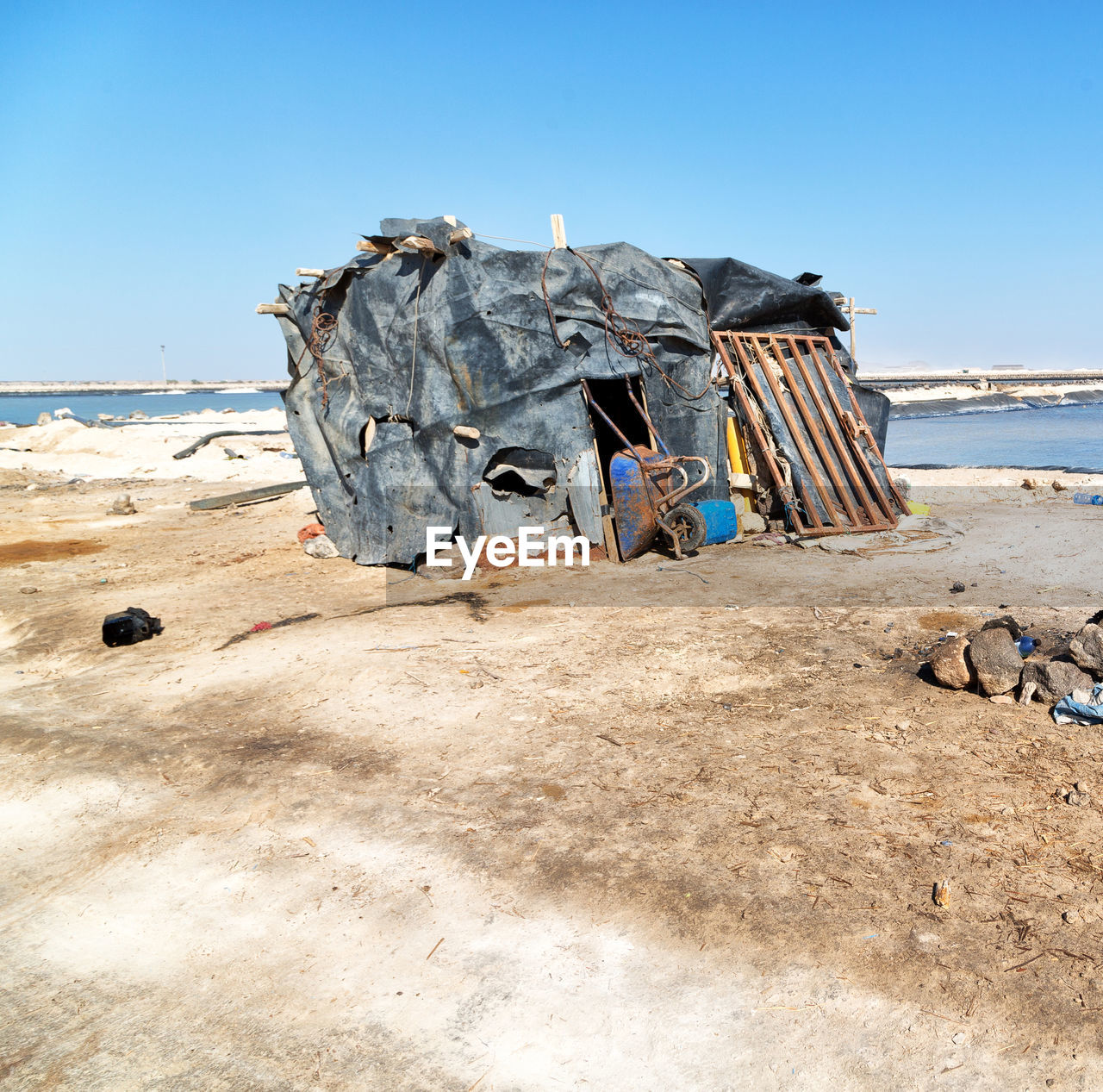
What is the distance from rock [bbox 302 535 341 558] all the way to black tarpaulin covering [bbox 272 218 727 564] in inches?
7.7

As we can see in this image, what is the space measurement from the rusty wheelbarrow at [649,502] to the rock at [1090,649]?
4838 millimetres

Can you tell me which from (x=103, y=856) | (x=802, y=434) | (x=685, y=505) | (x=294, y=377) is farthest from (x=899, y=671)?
(x=294, y=377)

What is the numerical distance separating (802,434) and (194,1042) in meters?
10.2

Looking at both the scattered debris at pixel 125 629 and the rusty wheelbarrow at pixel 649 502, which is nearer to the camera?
the scattered debris at pixel 125 629

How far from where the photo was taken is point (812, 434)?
11.2m

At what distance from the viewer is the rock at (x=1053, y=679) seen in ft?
15.7

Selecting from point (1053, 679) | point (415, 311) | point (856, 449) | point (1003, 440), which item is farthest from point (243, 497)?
point (1003, 440)

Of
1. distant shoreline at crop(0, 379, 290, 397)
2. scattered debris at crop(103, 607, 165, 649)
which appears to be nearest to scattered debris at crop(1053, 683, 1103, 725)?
scattered debris at crop(103, 607, 165, 649)

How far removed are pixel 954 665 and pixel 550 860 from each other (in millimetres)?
3094

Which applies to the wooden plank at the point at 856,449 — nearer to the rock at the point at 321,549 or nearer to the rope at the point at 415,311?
the rope at the point at 415,311

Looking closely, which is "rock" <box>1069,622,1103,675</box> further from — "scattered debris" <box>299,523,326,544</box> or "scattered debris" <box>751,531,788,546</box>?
"scattered debris" <box>299,523,326,544</box>

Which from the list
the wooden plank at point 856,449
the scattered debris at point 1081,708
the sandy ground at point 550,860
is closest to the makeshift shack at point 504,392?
the wooden plank at point 856,449

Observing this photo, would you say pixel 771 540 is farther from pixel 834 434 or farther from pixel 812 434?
pixel 834 434

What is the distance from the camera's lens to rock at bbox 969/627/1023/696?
16.4 ft
